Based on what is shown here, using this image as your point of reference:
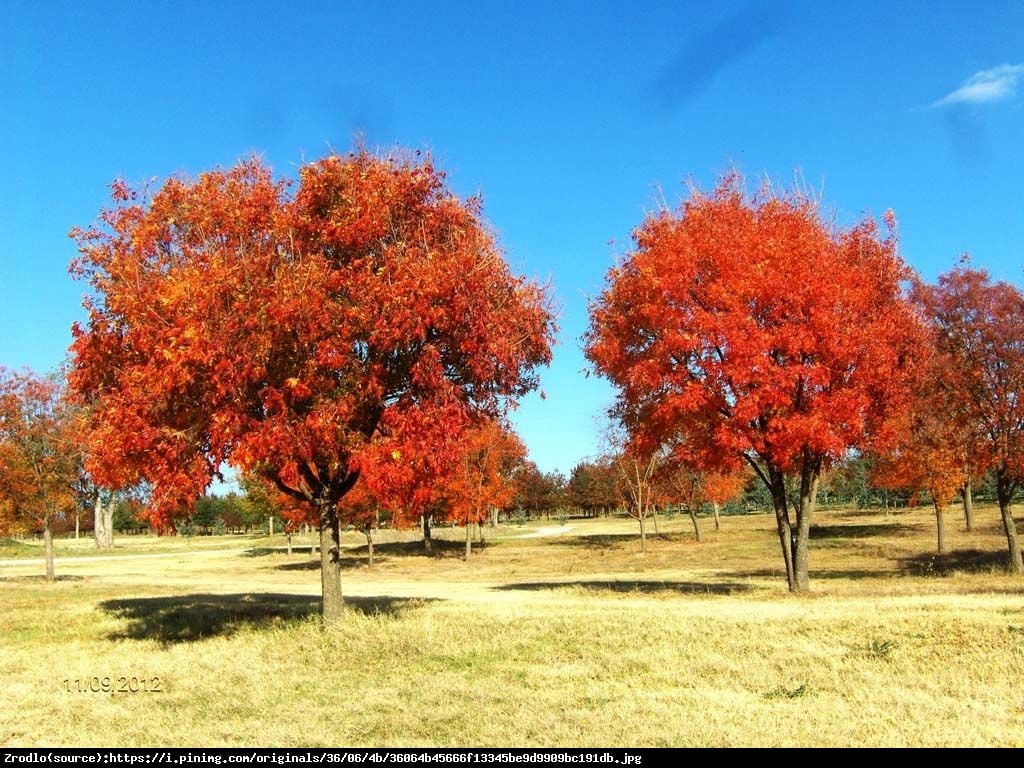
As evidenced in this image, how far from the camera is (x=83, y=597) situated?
85.0 feet

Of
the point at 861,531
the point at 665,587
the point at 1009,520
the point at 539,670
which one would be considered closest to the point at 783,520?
the point at 665,587

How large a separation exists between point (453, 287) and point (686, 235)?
8.49m

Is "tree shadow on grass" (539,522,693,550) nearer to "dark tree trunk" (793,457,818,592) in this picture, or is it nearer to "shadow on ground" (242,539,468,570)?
"shadow on ground" (242,539,468,570)

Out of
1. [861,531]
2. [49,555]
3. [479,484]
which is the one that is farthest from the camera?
[861,531]

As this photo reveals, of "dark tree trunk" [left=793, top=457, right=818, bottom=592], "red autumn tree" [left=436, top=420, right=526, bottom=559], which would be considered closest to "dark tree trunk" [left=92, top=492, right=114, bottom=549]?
"red autumn tree" [left=436, top=420, right=526, bottom=559]

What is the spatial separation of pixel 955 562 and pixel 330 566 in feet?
Result: 88.1

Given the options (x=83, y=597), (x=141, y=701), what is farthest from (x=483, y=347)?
(x=83, y=597)

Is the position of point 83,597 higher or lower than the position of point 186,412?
lower

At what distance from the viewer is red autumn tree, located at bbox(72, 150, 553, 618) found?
12.0 metres

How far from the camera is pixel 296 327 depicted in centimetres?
1217

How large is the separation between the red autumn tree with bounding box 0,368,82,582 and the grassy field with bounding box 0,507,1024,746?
15.0 m

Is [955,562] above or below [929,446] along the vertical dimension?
below

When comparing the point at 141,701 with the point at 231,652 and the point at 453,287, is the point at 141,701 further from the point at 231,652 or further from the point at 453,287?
the point at 453,287

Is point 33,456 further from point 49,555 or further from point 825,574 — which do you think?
point 825,574
